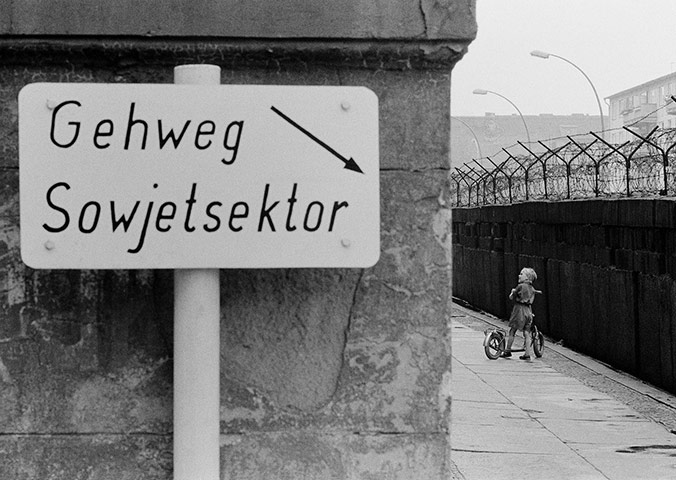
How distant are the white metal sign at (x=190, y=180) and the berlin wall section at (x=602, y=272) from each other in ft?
37.8

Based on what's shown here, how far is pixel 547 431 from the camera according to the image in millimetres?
10945

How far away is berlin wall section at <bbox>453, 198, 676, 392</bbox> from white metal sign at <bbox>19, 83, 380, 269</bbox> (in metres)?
11.5

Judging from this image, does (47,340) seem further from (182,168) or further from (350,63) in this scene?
(350,63)

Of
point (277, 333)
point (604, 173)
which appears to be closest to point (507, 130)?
point (604, 173)

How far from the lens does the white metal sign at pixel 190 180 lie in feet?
7.57

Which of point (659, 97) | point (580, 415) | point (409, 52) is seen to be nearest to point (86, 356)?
point (409, 52)

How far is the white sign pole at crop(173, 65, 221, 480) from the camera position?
2.34 metres

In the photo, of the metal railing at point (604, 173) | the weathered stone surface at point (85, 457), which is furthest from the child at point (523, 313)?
the weathered stone surface at point (85, 457)

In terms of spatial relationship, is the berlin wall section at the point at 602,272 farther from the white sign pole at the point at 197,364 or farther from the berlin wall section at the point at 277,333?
the white sign pole at the point at 197,364

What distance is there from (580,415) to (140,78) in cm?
1033

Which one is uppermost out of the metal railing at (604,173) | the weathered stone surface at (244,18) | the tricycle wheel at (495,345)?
the metal railing at (604,173)

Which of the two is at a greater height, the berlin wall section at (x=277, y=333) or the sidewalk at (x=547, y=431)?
the berlin wall section at (x=277, y=333)

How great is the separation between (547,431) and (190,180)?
9108mm

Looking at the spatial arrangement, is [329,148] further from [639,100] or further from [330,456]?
[639,100]
